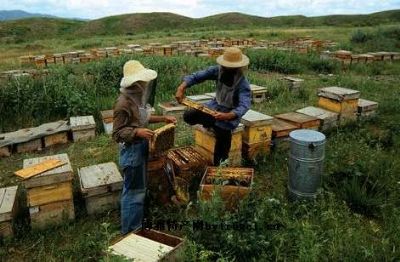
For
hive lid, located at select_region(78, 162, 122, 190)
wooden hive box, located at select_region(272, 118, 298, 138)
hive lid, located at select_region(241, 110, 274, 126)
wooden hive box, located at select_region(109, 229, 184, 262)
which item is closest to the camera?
wooden hive box, located at select_region(109, 229, 184, 262)

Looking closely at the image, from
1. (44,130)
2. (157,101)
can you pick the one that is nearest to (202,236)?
(44,130)

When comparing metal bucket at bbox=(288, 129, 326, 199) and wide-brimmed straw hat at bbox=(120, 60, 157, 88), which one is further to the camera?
metal bucket at bbox=(288, 129, 326, 199)

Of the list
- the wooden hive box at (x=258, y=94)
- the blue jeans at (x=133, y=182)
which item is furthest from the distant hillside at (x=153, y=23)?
the blue jeans at (x=133, y=182)

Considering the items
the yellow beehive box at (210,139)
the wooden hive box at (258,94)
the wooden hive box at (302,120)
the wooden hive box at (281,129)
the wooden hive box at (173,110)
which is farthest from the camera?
the wooden hive box at (258,94)

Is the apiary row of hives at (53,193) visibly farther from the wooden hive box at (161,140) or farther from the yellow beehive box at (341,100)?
the yellow beehive box at (341,100)

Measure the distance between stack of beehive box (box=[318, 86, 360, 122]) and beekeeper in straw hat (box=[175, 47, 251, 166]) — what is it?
2809mm

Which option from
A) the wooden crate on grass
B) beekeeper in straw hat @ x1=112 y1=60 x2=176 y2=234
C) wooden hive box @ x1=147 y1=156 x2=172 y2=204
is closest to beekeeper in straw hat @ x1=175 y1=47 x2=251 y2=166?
wooden hive box @ x1=147 y1=156 x2=172 y2=204

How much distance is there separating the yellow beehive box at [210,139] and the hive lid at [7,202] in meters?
2.57

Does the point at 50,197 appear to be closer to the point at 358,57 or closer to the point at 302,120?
the point at 302,120

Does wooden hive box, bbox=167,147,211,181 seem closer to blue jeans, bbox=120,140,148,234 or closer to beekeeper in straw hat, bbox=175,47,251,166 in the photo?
beekeeper in straw hat, bbox=175,47,251,166

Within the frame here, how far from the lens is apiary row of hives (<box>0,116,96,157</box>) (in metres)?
6.58

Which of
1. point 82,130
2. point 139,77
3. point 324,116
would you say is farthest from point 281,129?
point 82,130

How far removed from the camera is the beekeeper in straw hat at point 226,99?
4.86 meters

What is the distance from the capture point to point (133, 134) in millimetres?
3844
